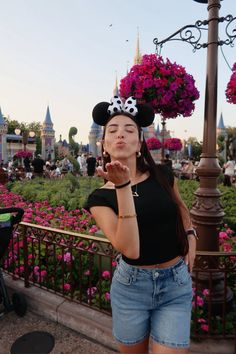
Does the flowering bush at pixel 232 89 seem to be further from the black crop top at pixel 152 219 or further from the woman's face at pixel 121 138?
the black crop top at pixel 152 219

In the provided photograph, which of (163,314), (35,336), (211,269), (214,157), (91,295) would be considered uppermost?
(214,157)

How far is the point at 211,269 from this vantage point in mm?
2762

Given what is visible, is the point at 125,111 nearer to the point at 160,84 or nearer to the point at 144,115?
the point at 144,115

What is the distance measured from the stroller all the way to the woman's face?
1.88 metres

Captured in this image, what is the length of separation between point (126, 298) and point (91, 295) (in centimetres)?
181

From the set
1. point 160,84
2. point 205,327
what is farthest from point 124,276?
point 160,84

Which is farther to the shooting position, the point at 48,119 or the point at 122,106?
the point at 48,119

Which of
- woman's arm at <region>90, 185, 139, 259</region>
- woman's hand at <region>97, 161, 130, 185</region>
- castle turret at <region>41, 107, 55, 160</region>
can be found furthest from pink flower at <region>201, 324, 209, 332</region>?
castle turret at <region>41, 107, 55, 160</region>

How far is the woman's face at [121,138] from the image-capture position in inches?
64.9

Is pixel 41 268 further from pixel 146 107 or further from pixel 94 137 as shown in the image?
pixel 94 137

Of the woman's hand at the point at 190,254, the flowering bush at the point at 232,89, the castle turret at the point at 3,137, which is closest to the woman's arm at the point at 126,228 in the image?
the woman's hand at the point at 190,254

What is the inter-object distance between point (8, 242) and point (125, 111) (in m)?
2.18

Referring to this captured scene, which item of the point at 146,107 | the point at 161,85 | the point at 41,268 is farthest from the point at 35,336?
the point at 161,85

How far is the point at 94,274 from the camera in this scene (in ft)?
12.7
